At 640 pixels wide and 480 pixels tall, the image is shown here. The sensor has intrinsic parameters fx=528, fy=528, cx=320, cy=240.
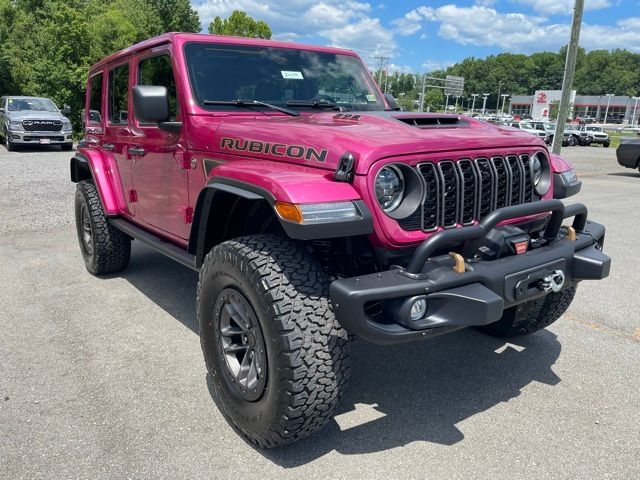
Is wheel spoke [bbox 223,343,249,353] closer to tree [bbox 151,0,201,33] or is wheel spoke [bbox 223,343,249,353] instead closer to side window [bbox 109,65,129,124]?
side window [bbox 109,65,129,124]

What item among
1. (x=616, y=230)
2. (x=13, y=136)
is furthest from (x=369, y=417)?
(x=13, y=136)

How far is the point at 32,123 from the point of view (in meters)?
16.5

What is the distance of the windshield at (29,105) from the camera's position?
17.1 meters

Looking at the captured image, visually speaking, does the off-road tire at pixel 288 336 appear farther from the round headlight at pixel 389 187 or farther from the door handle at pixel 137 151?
the door handle at pixel 137 151

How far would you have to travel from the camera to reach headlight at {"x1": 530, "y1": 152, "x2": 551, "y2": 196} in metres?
3.10

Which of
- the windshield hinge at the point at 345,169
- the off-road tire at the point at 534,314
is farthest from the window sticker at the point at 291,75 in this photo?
the off-road tire at the point at 534,314

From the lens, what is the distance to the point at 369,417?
285 centimetres

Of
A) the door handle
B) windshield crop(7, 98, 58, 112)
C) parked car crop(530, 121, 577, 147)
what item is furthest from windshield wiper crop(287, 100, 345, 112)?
parked car crop(530, 121, 577, 147)

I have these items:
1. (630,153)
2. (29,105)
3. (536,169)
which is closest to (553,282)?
(536,169)

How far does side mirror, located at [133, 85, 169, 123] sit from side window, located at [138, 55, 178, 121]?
9.4 inches

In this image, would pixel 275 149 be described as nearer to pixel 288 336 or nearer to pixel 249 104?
pixel 249 104

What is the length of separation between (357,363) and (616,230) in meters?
5.77

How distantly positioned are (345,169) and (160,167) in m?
1.90

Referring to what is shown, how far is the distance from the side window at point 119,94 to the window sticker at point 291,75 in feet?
4.83
